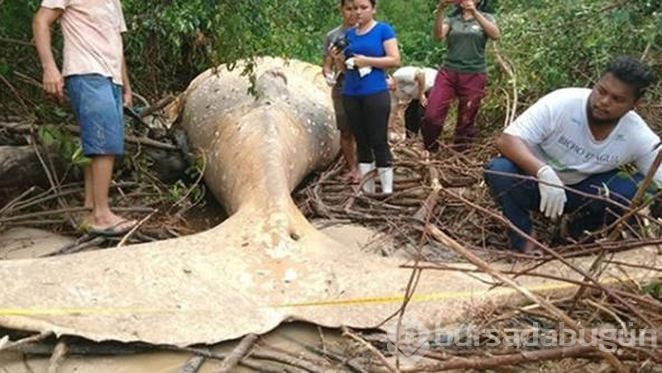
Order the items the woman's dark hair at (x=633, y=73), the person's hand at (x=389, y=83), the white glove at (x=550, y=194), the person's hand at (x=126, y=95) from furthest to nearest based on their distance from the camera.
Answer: the person's hand at (x=389, y=83) < the person's hand at (x=126, y=95) < the white glove at (x=550, y=194) < the woman's dark hair at (x=633, y=73)

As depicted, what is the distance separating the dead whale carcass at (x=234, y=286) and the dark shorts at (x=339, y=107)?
110 centimetres

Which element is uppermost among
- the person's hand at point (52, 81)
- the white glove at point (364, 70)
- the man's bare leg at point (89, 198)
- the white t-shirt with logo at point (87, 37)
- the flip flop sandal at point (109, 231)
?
the white t-shirt with logo at point (87, 37)

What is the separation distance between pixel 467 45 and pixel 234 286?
297 centimetres

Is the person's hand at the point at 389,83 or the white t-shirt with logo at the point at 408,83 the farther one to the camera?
the white t-shirt with logo at the point at 408,83

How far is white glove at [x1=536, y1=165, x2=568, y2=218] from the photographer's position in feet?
11.6

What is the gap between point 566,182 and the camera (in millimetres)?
3723

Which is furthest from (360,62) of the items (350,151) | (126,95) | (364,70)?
(126,95)

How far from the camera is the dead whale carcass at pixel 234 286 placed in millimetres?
2732

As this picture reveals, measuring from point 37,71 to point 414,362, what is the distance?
307 centimetres

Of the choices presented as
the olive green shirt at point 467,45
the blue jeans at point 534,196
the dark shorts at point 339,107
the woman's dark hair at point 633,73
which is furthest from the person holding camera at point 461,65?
the woman's dark hair at point 633,73

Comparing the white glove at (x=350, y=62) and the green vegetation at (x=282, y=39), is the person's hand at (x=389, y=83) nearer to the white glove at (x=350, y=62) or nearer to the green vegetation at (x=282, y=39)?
the white glove at (x=350, y=62)

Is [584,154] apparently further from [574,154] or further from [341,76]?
[341,76]

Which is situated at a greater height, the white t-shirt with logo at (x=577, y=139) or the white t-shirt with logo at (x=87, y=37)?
the white t-shirt with logo at (x=87, y=37)

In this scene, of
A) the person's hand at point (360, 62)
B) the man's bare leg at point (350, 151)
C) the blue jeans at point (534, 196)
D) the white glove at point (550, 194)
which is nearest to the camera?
the white glove at point (550, 194)
